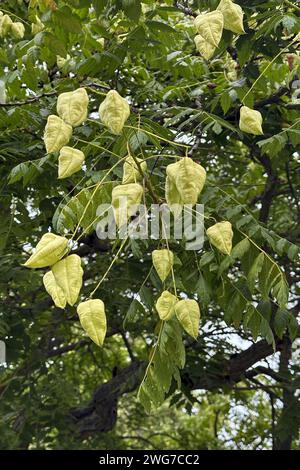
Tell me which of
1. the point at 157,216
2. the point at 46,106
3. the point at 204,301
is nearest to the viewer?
the point at 157,216

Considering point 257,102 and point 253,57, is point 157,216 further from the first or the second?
point 257,102

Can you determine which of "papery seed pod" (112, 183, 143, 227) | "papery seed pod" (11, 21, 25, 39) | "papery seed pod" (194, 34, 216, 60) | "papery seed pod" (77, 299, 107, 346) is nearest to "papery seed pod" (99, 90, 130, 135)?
"papery seed pod" (112, 183, 143, 227)

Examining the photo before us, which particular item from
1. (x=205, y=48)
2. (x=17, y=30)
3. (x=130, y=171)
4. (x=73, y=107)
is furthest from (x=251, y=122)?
(x=17, y=30)

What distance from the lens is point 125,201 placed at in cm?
146

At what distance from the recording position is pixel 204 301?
1.99 meters

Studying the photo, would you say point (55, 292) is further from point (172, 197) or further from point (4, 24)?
point (4, 24)

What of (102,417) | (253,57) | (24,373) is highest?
(253,57)

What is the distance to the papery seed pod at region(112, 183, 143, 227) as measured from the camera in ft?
4.78

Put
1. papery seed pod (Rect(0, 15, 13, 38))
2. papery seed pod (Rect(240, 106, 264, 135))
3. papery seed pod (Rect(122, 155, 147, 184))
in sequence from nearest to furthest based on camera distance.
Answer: papery seed pod (Rect(122, 155, 147, 184)) < papery seed pod (Rect(240, 106, 264, 135)) < papery seed pod (Rect(0, 15, 13, 38))

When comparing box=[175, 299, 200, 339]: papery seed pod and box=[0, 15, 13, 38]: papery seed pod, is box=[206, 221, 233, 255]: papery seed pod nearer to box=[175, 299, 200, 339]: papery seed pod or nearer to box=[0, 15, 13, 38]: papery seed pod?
box=[175, 299, 200, 339]: papery seed pod

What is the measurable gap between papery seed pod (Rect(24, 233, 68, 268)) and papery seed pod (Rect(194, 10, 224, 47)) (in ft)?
1.65

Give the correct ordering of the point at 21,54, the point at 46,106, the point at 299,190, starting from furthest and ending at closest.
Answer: the point at 299,190, the point at 46,106, the point at 21,54
